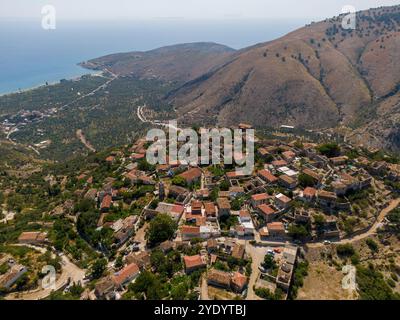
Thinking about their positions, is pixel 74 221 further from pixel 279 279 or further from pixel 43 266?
pixel 279 279

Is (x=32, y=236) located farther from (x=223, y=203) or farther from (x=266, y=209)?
(x=266, y=209)

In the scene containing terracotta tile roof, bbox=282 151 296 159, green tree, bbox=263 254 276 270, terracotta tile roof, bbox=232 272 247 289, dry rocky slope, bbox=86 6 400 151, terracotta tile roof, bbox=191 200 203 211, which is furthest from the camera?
dry rocky slope, bbox=86 6 400 151

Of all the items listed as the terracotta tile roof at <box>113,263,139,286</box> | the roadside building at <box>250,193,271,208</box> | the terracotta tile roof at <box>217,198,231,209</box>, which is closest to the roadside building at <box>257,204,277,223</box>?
the roadside building at <box>250,193,271,208</box>

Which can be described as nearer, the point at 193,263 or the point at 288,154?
the point at 193,263

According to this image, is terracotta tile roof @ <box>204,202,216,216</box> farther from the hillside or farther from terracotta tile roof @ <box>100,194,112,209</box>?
the hillside

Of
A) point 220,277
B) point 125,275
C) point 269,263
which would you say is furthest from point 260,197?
point 125,275

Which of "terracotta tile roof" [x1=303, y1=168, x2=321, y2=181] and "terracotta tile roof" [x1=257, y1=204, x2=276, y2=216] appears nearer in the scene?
"terracotta tile roof" [x1=257, y1=204, x2=276, y2=216]
